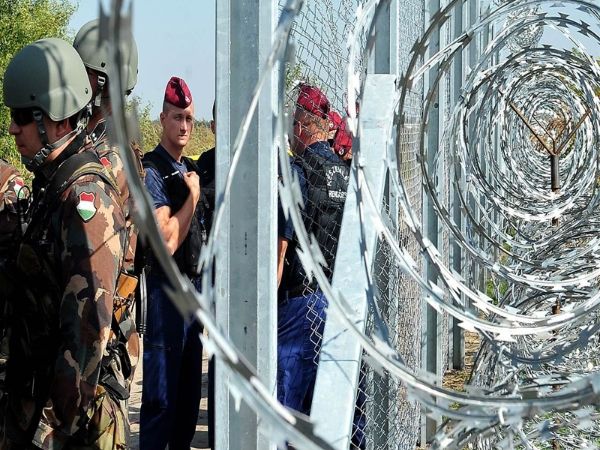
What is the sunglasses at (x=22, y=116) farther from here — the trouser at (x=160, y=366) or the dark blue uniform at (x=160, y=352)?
the trouser at (x=160, y=366)

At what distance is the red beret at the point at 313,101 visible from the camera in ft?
13.4

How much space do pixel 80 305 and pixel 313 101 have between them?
1.60 metres

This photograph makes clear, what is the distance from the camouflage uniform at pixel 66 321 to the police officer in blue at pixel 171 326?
1.81 metres

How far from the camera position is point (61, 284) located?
319cm

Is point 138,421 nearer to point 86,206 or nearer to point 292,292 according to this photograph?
point 292,292

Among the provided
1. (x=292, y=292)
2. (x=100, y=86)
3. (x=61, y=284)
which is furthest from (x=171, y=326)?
(x=61, y=284)

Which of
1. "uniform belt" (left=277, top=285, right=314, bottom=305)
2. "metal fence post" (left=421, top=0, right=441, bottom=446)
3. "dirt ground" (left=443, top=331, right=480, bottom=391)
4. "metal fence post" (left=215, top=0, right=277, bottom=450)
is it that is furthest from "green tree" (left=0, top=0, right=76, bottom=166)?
"metal fence post" (left=215, top=0, right=277, bottom=450)

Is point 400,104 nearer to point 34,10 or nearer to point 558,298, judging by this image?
point 558,298

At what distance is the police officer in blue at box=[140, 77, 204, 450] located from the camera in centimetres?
525

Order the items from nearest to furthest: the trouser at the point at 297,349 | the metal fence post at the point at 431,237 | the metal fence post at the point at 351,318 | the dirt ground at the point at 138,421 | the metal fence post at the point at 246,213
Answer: the metal fence post at the point at 351,318
the metal fence post at the point at 246,213
the trouser at the point at 297,349
the metal fence post at the point at 431,237
the dirt ground at the point at 138,421

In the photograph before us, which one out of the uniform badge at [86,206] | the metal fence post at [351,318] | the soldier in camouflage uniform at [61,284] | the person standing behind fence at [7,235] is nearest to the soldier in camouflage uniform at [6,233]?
the person standing behind fence at [7,235]

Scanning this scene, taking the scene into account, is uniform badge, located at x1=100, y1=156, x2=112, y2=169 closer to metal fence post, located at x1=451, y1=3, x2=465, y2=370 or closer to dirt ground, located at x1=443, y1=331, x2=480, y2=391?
metal fence post, located at x1=451, y1=3, x2=465, y2=370

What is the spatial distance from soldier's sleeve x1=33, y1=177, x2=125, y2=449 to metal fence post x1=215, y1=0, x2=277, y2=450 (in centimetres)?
69

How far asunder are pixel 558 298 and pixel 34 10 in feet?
78.6
